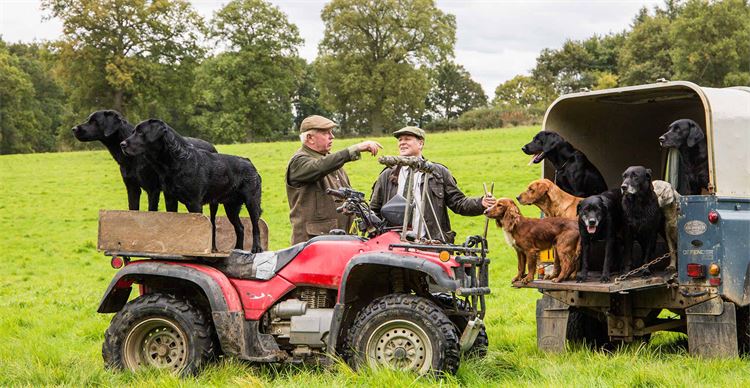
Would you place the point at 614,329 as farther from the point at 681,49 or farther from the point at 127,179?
the point at 681,49

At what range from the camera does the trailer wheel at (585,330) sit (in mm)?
7902

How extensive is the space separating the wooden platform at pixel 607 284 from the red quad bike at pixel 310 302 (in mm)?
889

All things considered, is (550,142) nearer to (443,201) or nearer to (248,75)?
(443,201)

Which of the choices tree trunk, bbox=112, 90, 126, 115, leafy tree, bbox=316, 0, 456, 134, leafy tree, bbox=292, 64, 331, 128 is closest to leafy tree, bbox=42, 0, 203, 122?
tree trunk, bbox=112, 90, 126, 115

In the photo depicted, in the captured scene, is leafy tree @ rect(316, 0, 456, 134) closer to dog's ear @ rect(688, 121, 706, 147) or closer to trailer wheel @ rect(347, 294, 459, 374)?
dog's ear @ rect(688, 121, 706, 147)

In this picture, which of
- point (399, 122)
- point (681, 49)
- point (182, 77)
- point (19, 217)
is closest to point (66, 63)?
point (182, 77)

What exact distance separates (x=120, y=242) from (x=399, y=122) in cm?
5304

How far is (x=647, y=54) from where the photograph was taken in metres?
56.3

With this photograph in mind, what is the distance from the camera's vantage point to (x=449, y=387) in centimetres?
508

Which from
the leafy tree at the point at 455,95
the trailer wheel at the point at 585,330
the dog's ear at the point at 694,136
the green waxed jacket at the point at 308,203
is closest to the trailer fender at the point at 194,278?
the green waxed jacket at the point at 308,203

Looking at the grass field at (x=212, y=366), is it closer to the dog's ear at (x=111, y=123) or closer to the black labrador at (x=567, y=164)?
the black labrador at (x=567, y=164)

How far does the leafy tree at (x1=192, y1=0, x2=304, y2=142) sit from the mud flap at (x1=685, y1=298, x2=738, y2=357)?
47.8 meters

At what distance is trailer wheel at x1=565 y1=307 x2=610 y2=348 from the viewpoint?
7902mm

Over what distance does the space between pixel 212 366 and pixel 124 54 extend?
3909cm
